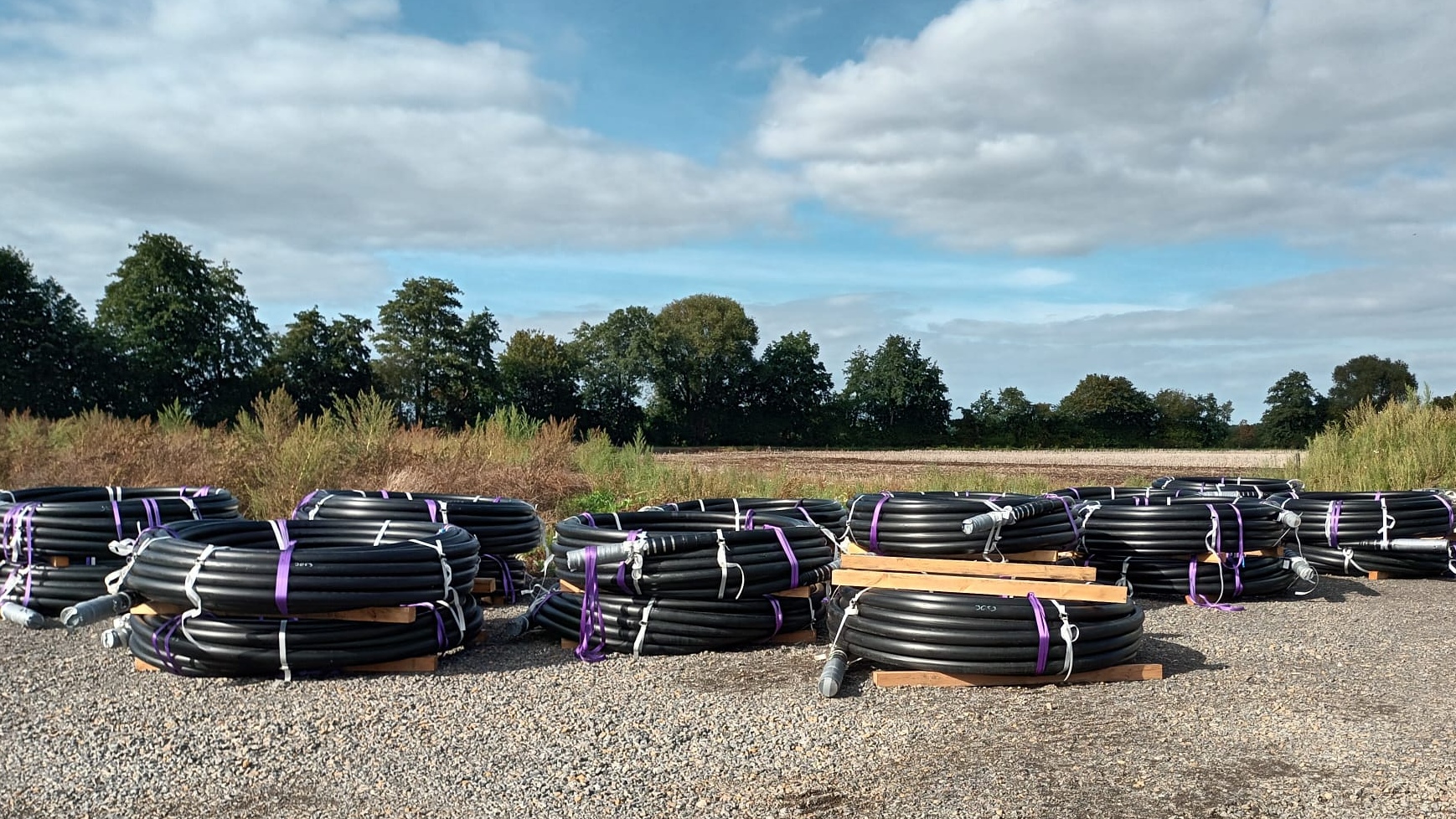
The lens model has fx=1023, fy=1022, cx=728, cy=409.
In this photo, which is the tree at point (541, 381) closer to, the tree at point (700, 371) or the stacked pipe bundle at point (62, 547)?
the tree at point (700, 371)

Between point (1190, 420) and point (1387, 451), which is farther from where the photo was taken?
point (1190, 420)

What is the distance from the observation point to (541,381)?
148 ft

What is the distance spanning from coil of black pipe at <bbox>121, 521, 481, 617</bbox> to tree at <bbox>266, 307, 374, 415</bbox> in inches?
1294

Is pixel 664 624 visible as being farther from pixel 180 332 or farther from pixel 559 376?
pixel 559 376

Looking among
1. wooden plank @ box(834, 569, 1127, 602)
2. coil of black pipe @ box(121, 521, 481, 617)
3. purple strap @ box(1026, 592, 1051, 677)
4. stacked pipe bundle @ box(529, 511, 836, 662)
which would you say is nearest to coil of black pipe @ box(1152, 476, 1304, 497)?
wooden plank @ box(834, 569, 1127, 602)

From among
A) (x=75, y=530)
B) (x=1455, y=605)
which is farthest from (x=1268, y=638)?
(x=75, y=530)

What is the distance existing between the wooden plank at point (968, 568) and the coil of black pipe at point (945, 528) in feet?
0.57

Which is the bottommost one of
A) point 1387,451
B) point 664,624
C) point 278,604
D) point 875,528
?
point 664,624

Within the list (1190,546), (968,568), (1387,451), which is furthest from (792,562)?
(1387,451)

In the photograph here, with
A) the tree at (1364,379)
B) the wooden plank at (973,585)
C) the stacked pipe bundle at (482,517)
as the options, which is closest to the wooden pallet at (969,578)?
the wooden plank at (973,585)

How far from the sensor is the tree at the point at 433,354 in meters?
40.5

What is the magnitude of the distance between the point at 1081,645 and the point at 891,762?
164 centimetres

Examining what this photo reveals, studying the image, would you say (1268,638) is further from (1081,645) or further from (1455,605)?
(1455,605)

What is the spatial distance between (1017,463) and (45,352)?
30.4m
